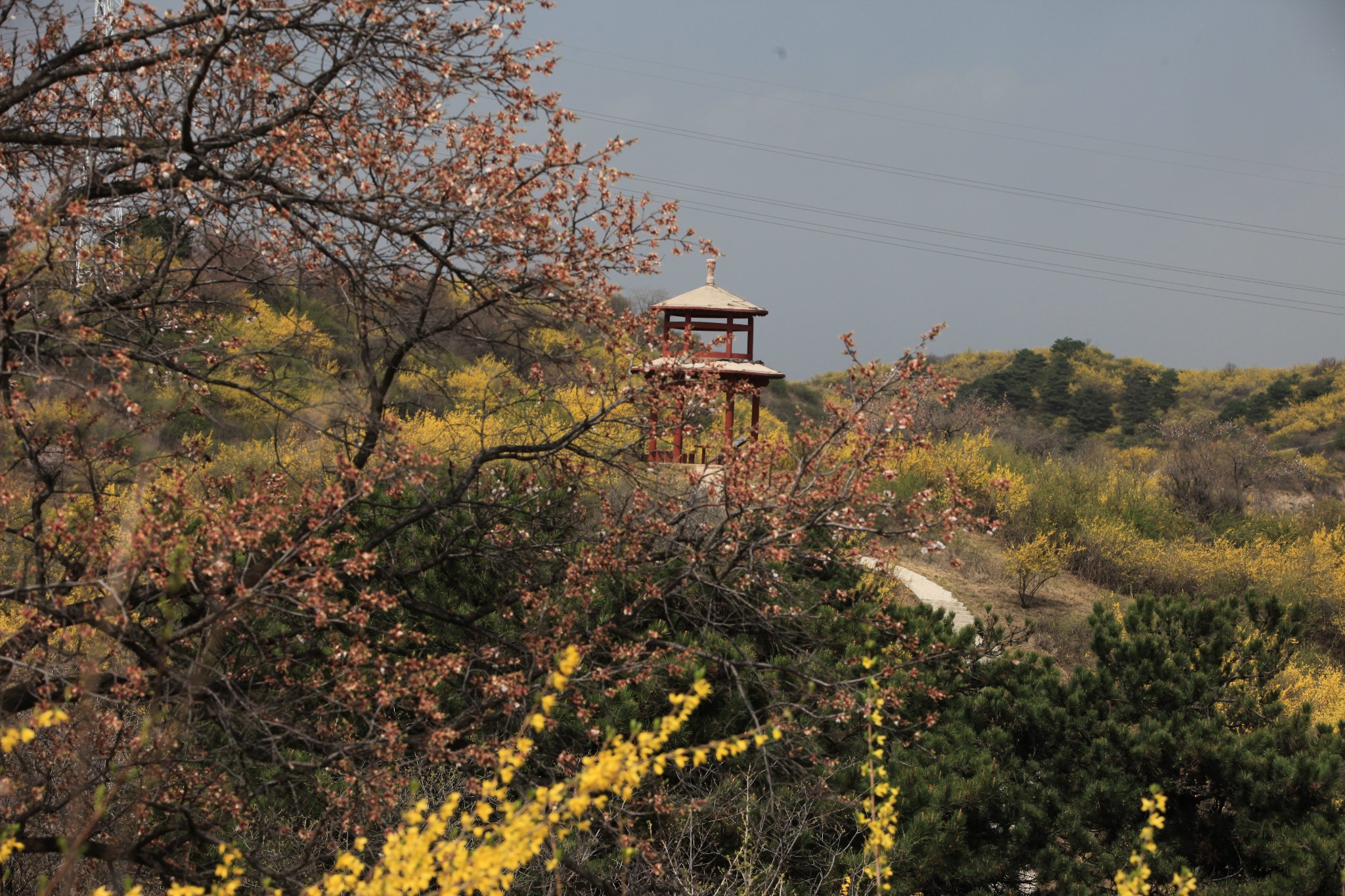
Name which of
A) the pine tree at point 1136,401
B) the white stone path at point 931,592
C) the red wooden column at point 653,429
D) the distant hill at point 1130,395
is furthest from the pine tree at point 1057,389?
the red wooden column at point 653,429

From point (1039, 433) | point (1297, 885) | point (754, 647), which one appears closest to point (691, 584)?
point (754, 647)

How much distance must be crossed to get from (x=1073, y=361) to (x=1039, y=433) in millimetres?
18627

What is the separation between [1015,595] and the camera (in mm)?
12414

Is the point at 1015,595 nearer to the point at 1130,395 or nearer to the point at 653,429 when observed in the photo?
the point at 653,429

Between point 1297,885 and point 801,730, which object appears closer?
point 1297,885

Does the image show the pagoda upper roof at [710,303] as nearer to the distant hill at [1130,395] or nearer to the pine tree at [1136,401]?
the distant hill at [1130,395]

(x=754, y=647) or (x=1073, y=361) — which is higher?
(x=1073, y=361)

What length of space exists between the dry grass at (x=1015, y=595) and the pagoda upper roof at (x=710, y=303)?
4.52 m

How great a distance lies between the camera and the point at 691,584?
498cm

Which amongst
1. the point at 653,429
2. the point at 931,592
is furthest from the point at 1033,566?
the point at 653,429

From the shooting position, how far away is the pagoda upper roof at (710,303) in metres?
14.6

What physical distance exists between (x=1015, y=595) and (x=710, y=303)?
6308mm

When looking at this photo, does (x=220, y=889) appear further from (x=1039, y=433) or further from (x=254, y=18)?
(x=1039, y=433)

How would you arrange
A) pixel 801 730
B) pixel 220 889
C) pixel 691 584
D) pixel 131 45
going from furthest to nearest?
1. pixel 691 584
2. pixel 801 730
3. pixel 131 45
4. pixel 220 889
